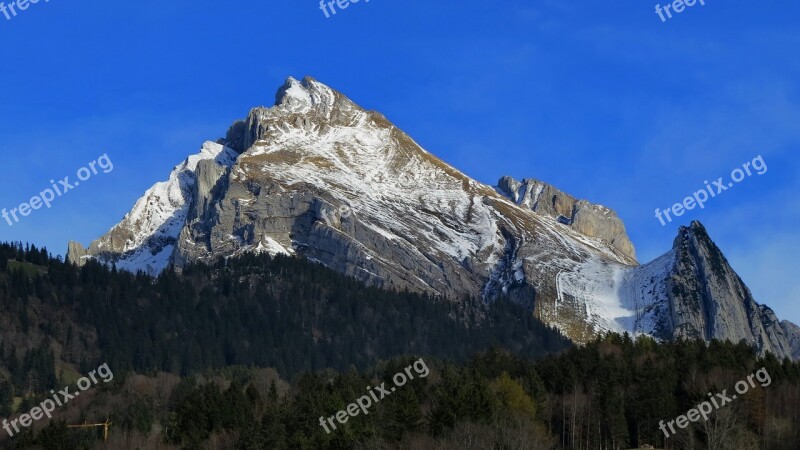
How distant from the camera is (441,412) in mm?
104688

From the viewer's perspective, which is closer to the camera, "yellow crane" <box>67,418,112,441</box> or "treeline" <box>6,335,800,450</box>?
"treeline" <box>6,335,800,450</box>

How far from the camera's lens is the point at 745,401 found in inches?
4567

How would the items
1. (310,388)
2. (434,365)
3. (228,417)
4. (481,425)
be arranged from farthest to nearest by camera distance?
(434,365) < (310,388) < (228,417) < (481,425)

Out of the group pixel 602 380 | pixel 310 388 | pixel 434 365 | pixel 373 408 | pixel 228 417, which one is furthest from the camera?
pixel 434 365

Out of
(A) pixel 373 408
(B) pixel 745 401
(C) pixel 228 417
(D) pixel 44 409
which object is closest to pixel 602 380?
(B) pixel 745 401

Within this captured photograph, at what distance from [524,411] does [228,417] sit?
29.0 m

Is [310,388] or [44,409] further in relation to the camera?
[44,409]

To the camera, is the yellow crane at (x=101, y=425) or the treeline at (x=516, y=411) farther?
the yellow crane at (x=101, y=425)

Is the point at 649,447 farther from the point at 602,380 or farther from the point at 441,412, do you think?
the point at 441,412


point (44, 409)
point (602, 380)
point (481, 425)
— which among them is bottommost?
point (481, 425)

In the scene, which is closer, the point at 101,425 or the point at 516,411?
the point at 516,411

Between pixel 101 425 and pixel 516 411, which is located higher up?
pixel 101 425

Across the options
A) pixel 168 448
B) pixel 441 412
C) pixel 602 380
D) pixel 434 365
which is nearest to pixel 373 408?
pixel 441 412

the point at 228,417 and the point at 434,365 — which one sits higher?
the point at 434,365
